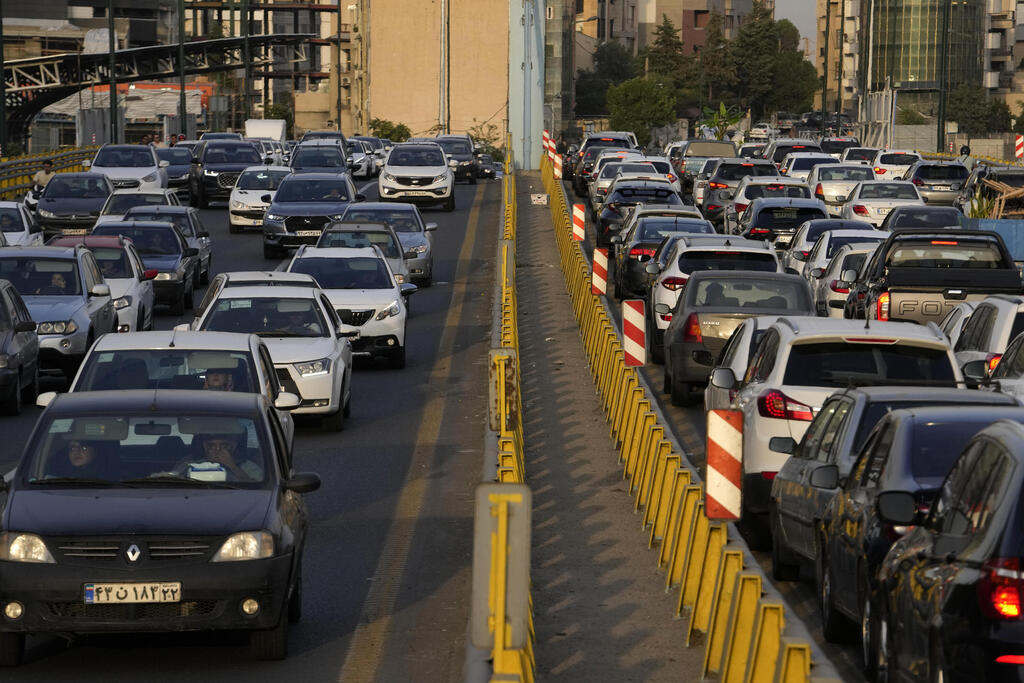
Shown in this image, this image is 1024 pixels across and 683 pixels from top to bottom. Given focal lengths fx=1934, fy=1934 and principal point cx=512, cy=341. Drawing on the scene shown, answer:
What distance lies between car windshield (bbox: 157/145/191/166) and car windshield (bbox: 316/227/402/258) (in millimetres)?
27103

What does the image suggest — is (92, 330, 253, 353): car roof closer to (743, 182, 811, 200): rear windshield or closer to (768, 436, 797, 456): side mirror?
(768, 436, 797, 456): side mirror

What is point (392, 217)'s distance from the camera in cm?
3609

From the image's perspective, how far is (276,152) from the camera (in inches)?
2798

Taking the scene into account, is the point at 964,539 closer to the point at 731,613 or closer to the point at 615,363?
the point at 731,613

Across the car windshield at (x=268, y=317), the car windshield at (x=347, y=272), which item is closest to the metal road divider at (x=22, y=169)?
the car windshield at (x=347, y=272)

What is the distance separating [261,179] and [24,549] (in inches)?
1502

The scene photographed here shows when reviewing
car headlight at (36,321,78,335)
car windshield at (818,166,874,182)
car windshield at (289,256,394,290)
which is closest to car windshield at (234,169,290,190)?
car windshield at (818,166,874,182)

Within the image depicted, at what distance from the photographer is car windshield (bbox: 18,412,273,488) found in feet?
34.4

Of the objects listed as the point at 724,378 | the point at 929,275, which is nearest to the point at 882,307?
the point at 929,275

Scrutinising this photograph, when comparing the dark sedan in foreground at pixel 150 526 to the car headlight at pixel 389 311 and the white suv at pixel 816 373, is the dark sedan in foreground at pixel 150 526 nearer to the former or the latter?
the white suv at pixel 816 373

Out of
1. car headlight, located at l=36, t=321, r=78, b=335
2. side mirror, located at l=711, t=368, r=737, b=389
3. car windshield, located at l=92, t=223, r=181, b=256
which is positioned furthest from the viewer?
car windshield, located at l=92, t=223, r=181, b=256

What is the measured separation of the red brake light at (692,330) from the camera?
69.4ft

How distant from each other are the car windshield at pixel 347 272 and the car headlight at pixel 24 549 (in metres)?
16.3

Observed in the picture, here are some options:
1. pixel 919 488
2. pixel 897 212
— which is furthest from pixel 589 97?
pixel 919 488
